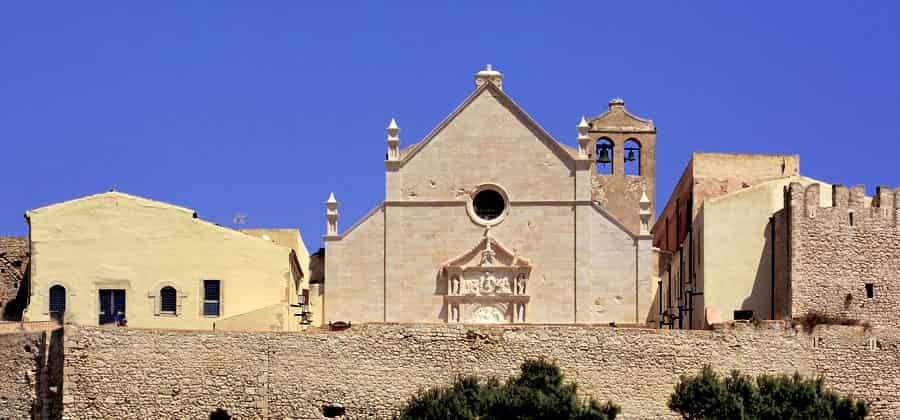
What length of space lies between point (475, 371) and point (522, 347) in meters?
1.33

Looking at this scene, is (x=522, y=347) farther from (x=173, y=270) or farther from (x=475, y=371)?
(x=173, y=270)

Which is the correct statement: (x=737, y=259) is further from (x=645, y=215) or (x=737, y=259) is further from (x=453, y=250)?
(x=453, y=250)

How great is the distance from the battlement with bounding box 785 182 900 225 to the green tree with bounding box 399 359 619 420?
311 inches

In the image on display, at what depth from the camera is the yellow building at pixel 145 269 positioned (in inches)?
3199

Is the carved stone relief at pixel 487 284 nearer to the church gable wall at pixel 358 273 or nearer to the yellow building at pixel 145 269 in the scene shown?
the church gable wall at pixel 358 273

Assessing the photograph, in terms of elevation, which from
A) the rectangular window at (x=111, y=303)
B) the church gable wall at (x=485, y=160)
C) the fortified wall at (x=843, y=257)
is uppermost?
the church gable wall at (x=485, y=160)

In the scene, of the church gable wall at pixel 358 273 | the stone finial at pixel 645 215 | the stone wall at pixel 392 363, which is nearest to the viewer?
the stone wall at pixel 392 363

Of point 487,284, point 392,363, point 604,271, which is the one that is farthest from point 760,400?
point 487,284

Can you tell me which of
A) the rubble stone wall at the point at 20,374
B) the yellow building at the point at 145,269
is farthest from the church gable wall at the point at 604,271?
the rubble stone wall at the point at 20,374

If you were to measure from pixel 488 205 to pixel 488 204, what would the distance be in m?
0.03

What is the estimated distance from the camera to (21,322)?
3105 inches

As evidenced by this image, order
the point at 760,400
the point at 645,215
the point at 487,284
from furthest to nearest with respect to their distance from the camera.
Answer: the point at 645,215, the point at 487,284, the point at 760,400

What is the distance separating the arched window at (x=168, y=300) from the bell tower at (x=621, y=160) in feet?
50.1

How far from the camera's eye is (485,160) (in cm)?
8275
